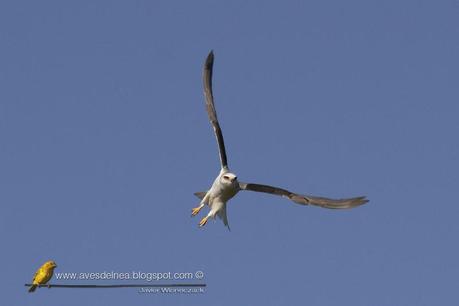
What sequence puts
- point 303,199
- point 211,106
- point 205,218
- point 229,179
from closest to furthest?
point 229,179 < point 205,218 < point 303,199 < point 211,106

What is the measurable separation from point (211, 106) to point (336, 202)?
8.72m

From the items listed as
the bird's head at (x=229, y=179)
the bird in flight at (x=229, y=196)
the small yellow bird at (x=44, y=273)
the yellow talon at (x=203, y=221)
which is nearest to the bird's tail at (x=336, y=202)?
the bird in flight at (x=229, y=196)

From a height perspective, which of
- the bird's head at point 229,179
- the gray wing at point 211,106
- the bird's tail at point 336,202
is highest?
the gray wing at point 211,106

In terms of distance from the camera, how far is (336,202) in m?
31.6

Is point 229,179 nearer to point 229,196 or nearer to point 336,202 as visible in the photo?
point 229,196

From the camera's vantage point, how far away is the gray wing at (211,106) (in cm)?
3409

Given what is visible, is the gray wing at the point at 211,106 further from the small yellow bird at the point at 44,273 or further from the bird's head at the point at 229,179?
the small yellow bird at the point at 44,273

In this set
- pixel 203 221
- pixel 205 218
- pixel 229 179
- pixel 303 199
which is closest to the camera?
pixel 229 179

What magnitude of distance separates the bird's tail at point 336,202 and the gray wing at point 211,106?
363cm

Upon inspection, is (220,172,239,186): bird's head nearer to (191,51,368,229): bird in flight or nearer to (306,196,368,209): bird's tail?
(191,51,368,229): bird in flight

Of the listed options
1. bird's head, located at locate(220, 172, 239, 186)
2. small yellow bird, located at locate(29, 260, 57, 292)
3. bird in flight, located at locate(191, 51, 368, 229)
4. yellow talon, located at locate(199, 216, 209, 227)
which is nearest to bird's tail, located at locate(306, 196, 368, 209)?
bird in flight, located at locate(191, 51, 368, 229)

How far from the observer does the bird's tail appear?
3059 centimetres

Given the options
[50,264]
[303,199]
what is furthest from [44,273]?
[303,199]

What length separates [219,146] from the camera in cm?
3444
